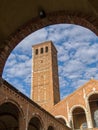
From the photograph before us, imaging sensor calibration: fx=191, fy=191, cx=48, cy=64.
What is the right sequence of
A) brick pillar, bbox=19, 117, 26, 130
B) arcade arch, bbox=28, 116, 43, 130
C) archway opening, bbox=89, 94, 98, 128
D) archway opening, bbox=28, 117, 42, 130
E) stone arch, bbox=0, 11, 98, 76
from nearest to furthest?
stone arch, bbox=0, 11, 98, 76 < brick pillar, bbox=19, 117, 26, 130 < arcade arch, bbox=28, 116, 43, 130 < archway opening, bbox=28, 117, 42, 130 < archway opening, bbox=89, 94, 98, 128

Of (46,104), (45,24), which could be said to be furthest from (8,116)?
(46,104)

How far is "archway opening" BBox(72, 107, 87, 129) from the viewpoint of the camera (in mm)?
26969

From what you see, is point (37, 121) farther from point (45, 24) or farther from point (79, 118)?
point (45, 24)

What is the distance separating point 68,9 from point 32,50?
134ft

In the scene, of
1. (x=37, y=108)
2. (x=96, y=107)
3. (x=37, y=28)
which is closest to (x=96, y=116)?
(x=96, y=107)

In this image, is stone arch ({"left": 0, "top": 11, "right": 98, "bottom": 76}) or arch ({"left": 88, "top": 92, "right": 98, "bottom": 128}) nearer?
stone arch ({"left": 0, "top": 11, "right": 98, "bottom": 76})

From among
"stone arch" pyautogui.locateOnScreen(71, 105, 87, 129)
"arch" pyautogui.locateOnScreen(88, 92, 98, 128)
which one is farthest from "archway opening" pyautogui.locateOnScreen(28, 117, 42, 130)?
"arch" pyautogui.locateOnScreen(88, 92, 98, 128)

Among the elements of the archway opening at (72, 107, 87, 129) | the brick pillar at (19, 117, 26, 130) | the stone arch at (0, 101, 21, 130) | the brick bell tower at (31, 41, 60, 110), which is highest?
the brick bell tower at (31, 41, 60, 110)

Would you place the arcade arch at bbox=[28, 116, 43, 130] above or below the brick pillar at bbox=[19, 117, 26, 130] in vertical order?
above

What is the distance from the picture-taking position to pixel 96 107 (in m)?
27.0

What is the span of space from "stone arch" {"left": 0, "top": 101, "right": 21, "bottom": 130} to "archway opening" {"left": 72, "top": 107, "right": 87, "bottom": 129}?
12877mm

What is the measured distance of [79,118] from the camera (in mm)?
27719

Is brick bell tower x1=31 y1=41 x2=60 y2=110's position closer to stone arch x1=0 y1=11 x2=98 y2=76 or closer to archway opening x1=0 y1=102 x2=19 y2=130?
archway opening x1=0 y1=102 x2=19 y2=130

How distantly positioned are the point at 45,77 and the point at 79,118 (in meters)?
13.7
